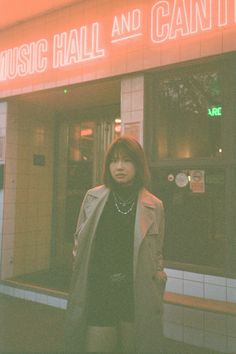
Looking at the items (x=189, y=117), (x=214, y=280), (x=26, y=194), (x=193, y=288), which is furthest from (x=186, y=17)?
(x=26, y=194)

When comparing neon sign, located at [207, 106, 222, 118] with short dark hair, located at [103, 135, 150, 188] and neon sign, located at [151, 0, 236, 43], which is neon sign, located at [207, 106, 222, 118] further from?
short dark hair, located at [103, 135, 150, 188]

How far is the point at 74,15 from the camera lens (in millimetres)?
5023

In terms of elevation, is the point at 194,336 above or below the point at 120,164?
below

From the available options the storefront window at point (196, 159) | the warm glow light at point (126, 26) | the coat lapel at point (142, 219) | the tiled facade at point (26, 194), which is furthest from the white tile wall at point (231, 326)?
the tiled facade at point (26, 194)

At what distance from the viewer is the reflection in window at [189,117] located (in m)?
4.03

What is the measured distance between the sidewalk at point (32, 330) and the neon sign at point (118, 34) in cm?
336

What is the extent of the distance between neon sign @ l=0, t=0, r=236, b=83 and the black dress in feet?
8.94

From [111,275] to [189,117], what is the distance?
265 centimetres

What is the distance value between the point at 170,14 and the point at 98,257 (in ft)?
10.3

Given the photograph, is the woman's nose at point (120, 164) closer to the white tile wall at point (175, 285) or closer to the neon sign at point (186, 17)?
the white tile wall at point (175, 285)

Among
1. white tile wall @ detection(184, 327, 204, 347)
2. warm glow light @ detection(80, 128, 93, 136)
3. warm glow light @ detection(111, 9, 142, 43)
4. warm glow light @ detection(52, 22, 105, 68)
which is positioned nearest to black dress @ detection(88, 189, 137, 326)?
white tile wall @ detection(184, 327, 204, 347)

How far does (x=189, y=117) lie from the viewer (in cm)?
429

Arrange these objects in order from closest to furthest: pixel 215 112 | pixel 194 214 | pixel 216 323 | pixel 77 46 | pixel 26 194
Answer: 1. pixel 216 323
2. pixel 215 112
3. pixel 194 214
4. pixel 77 46
5. pixel 26 194

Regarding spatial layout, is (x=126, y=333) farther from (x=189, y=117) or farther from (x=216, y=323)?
(x=189, y=117)
